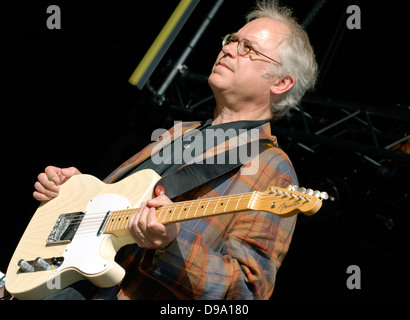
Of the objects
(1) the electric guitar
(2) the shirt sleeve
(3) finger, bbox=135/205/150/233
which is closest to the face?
(2) the shirt sleeve

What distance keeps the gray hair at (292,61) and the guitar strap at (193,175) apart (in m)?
0.55

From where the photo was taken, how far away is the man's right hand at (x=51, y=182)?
219 cm

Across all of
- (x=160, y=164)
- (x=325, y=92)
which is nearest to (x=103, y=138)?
(x=325, y=92)

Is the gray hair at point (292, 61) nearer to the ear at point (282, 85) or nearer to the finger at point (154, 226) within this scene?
the ear at point (282, 85)

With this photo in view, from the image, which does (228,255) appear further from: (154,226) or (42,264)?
(42,264)

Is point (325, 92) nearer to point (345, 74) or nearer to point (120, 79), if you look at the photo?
point (345, 74)

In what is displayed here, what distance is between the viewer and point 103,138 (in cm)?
467

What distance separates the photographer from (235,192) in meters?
1.83

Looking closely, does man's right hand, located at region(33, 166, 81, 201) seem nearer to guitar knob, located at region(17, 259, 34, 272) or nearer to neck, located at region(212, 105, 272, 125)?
guitar knob, located at region(17, 259, 34, 272)

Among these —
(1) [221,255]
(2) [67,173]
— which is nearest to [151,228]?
(1) [221,255]

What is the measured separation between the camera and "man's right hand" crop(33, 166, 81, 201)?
2.19m

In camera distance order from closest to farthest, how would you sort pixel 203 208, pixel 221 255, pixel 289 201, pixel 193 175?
pixel 289 201
pixel 203 208
pixel 221 255
pixel 193 175

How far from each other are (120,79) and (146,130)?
22.4 inches

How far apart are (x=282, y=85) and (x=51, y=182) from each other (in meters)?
1.20
